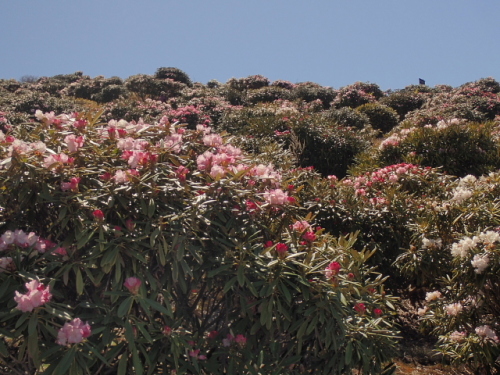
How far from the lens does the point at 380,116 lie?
744 inches

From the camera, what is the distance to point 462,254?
4.42 meters

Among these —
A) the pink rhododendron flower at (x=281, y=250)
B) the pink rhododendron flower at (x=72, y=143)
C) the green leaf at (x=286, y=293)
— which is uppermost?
the pink rhododendron flower at (x=72, y=143)

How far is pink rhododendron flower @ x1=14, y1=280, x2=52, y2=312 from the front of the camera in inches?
96.4

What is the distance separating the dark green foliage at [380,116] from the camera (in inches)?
741

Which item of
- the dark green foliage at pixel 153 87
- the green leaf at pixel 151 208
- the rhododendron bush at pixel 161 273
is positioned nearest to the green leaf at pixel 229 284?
the rhododendron bush at pixel 161 273

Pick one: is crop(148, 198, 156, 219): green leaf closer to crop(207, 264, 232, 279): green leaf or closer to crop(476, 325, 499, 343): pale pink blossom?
crop(207, 264, 232, 279): green leaf

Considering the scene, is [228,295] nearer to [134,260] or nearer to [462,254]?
[134,260]

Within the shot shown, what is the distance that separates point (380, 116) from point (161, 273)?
17040 mm

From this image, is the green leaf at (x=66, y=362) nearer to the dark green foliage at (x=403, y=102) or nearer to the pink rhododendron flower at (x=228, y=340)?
the pink rhododendron flower at (x=228, y=340)

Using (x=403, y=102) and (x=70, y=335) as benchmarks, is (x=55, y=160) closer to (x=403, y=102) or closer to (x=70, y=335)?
(x=70, y=335)

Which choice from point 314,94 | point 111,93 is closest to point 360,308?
point 314,94

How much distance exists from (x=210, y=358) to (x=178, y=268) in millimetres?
620

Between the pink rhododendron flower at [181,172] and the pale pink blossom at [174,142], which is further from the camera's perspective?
the pale pink blossom at [174,142]

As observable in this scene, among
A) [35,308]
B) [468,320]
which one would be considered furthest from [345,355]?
[468,320]
